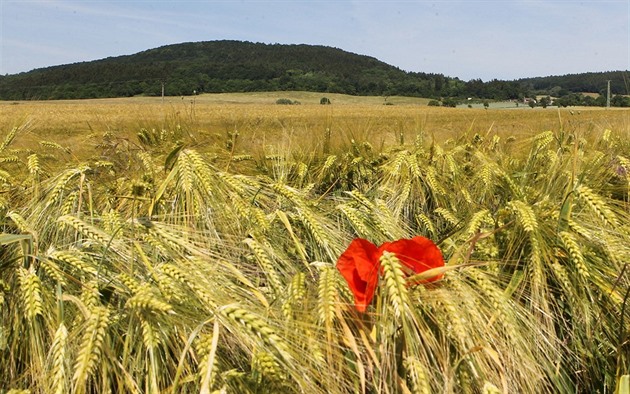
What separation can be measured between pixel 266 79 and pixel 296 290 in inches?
3871

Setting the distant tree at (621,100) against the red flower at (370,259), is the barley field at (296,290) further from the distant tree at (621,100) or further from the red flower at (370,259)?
the distant tree at (621,100)

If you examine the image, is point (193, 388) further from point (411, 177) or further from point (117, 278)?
point (411, 177)

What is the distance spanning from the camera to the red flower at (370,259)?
3.44 ft

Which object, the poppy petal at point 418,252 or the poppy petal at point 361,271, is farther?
the poppy petal at point 418,252

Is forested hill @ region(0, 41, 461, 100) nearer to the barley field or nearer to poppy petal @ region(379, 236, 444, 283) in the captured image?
the barley field

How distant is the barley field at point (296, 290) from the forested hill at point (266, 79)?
46.9m

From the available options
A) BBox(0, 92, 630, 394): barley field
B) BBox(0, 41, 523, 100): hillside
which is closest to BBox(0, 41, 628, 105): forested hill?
BBox(0, 41, 523, 100): hillside

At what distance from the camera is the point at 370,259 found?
1.12 meters

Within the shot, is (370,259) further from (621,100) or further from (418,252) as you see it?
(621,100)

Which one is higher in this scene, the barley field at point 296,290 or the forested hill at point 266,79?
the forested hill at point 266,79

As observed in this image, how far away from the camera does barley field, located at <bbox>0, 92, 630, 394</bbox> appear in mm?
896

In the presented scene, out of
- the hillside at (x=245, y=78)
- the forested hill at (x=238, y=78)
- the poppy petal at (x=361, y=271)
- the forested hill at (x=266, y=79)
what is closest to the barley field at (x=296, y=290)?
the poppy petal at (x=361, y=271)

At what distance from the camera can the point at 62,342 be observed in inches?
34.6

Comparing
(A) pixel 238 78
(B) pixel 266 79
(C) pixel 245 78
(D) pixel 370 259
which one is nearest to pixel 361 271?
(D) pixel 370 259
